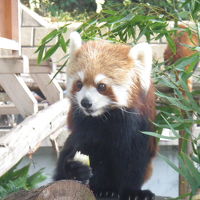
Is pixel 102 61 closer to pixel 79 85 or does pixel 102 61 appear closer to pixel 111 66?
pixel 111 66

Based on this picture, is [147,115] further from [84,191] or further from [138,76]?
[84,191]

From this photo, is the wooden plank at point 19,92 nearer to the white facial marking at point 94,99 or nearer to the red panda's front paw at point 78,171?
the white facial marking at point 94,99

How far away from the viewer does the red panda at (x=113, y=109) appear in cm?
243

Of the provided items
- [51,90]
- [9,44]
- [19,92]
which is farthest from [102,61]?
[51,90]

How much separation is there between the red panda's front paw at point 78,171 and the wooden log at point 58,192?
46cm

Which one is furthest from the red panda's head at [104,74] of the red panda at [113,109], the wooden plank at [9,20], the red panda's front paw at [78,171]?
the wooden plank at [9,20]

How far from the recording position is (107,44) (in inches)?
99.6

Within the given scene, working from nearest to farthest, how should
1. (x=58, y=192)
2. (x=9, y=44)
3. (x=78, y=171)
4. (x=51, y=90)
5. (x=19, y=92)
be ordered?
(x=58, y=192) → (x=78, y=171) → (x=9, y=44) → (x=19, y=92) → (x=51, y=90)

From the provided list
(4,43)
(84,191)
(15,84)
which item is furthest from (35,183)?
(84,191)

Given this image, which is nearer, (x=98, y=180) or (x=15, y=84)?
(x=98, y=180)

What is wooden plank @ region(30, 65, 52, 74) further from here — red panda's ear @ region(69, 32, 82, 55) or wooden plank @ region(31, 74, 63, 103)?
red panda's ear @ region(69, 32, 82, 55)

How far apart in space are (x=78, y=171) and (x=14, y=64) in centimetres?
142

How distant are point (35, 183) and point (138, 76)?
85.4 inches

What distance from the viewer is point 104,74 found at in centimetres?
243
